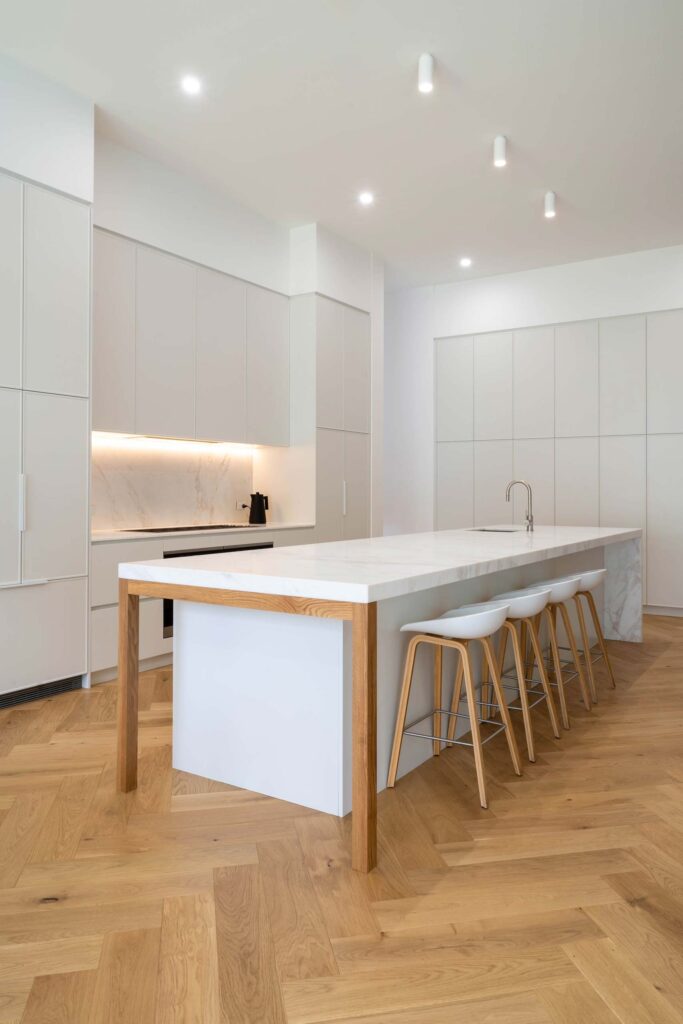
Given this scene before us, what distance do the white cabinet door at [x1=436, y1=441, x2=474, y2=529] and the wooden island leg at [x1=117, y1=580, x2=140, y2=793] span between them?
5175 mm

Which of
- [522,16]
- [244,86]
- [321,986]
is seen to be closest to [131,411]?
[244,86]

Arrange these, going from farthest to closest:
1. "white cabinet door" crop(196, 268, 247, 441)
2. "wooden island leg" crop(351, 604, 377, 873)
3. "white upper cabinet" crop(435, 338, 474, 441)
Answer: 1. "white upper cabinet" crop(435, 338, 474, 441)
2. "white cabinet door" crop(196, 268, 247, 441)
3. "wooden island leg" crop(351, 604, 377, 873)

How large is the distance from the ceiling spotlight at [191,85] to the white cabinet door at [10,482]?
1.79m

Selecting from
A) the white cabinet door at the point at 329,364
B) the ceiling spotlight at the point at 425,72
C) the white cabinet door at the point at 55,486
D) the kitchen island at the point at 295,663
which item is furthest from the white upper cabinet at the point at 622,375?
the white cabinet door at the point at 55,486

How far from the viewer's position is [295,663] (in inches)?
94.8

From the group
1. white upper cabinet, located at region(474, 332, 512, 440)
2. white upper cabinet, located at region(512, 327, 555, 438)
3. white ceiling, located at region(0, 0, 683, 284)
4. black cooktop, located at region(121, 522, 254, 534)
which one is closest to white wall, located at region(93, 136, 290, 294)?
white ceiling, located at region(0, 0, 683, 284)

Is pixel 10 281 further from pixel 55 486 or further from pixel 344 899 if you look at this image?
pixel 344 899

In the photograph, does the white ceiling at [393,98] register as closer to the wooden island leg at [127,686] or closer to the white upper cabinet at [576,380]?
the white upper cabinet at [576,380]

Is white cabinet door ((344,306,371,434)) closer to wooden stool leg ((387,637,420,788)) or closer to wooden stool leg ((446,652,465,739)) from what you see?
wooden stool leg ((446,652,465,739))

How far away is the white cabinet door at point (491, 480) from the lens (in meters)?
7.07

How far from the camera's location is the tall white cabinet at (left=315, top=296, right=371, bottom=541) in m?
5.84

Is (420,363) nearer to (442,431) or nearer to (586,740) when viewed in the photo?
(442,431)

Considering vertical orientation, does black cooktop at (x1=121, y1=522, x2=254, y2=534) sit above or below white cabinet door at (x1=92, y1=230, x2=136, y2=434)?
below

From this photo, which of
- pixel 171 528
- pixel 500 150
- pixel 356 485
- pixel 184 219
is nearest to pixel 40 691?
pixel 171 528
